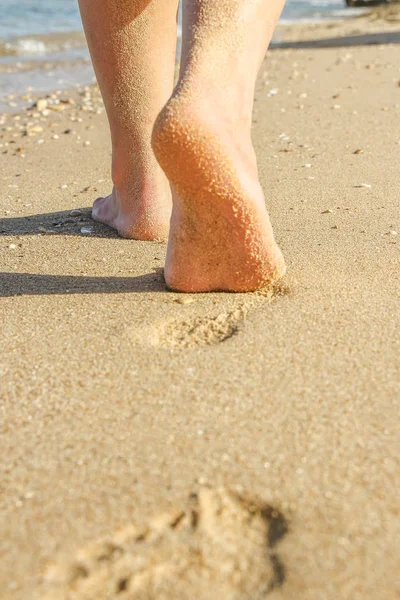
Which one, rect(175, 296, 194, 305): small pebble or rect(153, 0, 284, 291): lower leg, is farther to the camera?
rect(175, 296, 194, 305): small pebble

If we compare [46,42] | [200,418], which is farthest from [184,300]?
[46,42]

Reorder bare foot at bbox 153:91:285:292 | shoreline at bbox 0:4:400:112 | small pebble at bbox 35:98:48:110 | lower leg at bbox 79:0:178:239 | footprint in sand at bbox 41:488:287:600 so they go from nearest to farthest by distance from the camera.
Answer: footprint in sand at bbox 41:488:287:600
bare foot at bbox 153:91:285:292
lower leg at bbox 79:0:178:239
small pebble at bbox 35:98:48:110
shoreline at bbox 0:4:400:112

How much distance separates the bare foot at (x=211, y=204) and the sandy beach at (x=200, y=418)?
55mm

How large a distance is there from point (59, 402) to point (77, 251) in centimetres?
76

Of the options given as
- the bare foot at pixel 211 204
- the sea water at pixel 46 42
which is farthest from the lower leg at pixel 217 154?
the sea water at pixel 46 42

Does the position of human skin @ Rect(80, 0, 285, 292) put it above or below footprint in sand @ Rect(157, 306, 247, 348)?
above

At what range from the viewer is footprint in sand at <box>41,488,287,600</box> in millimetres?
805

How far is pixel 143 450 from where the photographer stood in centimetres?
102

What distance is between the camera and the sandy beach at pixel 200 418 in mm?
838

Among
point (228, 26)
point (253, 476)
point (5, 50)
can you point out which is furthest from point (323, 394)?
point (5, 50)

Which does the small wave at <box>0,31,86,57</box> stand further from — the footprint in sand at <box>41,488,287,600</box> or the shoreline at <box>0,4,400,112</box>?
the footprint in sand at <box>41,488,287,600</box>

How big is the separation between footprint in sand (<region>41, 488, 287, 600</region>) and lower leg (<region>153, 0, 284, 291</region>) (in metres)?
0.63

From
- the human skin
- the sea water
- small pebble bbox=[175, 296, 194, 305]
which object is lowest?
the sea water

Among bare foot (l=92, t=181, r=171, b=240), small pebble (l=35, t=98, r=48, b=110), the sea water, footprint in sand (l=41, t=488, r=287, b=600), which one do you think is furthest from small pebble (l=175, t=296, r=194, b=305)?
the sea water
